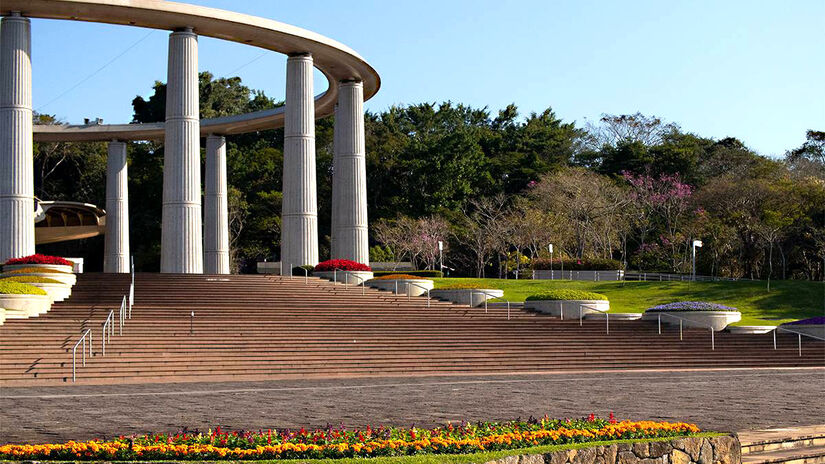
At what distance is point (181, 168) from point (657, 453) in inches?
1314

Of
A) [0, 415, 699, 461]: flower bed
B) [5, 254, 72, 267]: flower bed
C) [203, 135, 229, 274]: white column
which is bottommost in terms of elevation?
[0, 415, 699, 461]: flower bed

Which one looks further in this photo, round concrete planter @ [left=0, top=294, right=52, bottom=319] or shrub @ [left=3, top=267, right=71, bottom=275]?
shrub @ [left=3, top=267, right=71, bottom=275]

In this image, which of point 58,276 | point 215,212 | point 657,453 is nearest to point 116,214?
point 215,212

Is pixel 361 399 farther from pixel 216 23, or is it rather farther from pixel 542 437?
pixel 216 23

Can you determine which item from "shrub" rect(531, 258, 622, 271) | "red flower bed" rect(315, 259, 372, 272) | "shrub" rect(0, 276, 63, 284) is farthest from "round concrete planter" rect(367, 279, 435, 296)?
"shrub" rect(531, 258, 622, 271)

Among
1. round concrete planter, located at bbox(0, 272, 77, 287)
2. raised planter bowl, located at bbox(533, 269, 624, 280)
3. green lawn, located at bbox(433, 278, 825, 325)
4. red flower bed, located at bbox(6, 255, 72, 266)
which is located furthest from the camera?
raised planter bowl, located at bbox(533, 269, 624, 280)

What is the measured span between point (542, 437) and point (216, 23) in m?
33.7

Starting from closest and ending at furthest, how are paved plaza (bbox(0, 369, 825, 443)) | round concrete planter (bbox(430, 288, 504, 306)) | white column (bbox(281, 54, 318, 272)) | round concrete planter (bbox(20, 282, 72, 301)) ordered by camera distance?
paved plaza (bbox(0, 369, 825, 443))
round concrete planter (bbox(20, 282, 72, 301))
round concrete planter (bbox(430, 288, 504, 306))
white column (bbox(281, 54, 318, 272))

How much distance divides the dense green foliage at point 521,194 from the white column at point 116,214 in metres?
10.1

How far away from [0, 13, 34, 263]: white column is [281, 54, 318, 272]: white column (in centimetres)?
1111

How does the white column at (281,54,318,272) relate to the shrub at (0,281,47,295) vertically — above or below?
above

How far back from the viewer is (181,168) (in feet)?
141

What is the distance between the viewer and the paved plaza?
16672 millimetres

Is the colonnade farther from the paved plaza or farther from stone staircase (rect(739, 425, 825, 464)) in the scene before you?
stone staircase (rect(739, 425, 825, 464))
